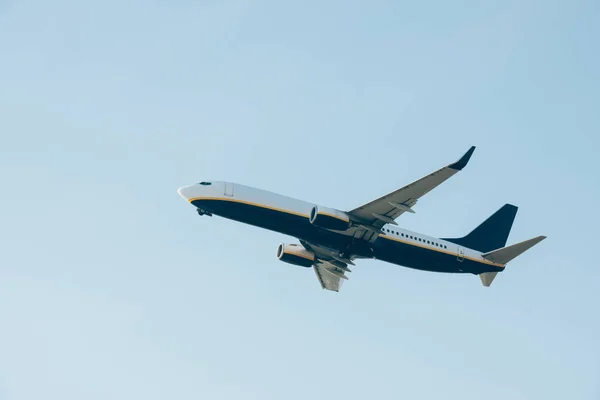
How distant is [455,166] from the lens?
50938 mm

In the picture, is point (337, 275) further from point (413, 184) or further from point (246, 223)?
point (413, 184)

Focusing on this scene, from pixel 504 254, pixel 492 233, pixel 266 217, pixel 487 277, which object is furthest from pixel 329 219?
pixel 492 233

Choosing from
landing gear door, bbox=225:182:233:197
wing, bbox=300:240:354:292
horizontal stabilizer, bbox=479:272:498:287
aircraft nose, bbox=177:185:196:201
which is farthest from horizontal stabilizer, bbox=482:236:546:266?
aircraft nose, bbox=177:185:196:201

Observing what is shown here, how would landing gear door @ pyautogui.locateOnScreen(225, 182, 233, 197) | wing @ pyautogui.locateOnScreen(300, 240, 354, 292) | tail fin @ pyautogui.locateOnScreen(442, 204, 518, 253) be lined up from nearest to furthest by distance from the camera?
landing gear door @ pyautogui.locateOnScreen(225, 182, 233, 197), wing @ pyautogui.locateOnScreen(300, 240, 354, 292), tail fin @ pyautogui.locateOnScreen(442, 204, 518, 253)

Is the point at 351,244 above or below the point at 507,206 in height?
below

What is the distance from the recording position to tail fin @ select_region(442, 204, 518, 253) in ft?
216

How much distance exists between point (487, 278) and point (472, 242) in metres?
3.34

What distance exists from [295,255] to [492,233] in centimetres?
1720

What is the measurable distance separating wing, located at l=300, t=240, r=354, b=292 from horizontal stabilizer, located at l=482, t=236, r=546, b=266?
37.3 ft

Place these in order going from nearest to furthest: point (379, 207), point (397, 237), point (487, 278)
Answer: point (379, 207)
point (397, 237)
point (487, 278)

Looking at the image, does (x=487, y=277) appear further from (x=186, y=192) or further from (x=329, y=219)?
(x=186, y=192)

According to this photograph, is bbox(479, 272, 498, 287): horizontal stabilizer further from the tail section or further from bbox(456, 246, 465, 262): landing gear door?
bbox(456, 246, 465, 262): landing gear door

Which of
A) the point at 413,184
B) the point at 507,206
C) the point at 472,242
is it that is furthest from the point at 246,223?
the point at 507,206

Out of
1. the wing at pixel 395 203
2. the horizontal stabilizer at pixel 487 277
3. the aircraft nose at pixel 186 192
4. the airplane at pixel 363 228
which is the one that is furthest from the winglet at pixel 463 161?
the aircraft nose at pixel 186 192
